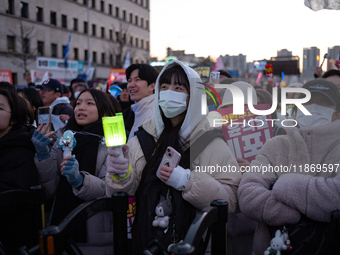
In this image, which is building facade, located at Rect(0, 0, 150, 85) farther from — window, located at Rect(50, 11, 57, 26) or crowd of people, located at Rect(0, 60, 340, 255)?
crowd of people, located at Rect(0, 60, 340, 255)

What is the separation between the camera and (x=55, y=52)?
117 feet

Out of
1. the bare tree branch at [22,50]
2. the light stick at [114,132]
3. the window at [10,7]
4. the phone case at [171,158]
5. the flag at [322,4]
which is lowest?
the phone case at [171,158]

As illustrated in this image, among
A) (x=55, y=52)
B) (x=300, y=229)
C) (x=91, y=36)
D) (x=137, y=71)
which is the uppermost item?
(x=91, y=36)

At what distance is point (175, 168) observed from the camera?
2.03m

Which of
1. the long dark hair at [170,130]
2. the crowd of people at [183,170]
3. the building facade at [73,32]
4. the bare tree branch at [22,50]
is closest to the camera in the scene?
the crowd of people at [183,170]

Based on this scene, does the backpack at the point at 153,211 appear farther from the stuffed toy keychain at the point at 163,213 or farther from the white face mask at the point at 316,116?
the white face mask at the point at 316,116

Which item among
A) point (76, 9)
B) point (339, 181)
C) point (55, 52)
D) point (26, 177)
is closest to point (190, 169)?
point (339, 181)

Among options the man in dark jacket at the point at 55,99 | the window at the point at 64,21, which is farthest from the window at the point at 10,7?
the man in dark jacket at the point at 55,99

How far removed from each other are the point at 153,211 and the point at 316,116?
1.19 meters

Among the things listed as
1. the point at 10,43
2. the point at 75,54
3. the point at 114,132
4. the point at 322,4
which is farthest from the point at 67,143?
the point at 75,54

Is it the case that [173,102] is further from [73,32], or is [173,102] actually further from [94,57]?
[94,57]

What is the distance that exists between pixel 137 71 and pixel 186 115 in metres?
2.23

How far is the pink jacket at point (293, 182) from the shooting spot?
5.89 ft

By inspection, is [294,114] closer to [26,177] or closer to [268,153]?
[268,153]
